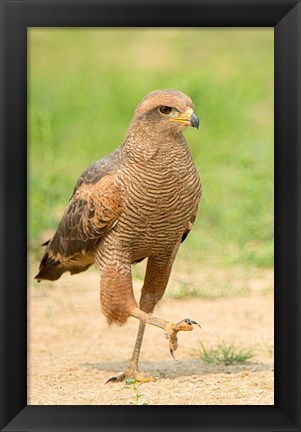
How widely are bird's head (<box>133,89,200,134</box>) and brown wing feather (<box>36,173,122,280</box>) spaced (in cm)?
42

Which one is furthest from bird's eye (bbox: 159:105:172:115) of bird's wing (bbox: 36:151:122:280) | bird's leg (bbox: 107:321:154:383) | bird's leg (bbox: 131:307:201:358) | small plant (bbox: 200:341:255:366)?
small plant (bbox: 200:341:255:366)

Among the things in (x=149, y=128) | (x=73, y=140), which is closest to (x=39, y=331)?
(x=149, y=128)

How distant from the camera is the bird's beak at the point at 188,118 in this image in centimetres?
612

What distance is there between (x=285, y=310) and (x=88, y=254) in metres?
2.06

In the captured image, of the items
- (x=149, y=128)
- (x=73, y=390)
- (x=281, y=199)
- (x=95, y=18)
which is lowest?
(x=73, y=390)

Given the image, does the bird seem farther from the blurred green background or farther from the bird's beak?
the blurred green background

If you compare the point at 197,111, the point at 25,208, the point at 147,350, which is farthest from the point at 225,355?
the point at 197,111

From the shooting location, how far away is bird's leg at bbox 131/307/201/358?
616cm

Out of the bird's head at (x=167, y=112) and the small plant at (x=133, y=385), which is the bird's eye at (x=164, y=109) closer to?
the bird's head at (x=167, y=112)

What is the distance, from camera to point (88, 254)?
22.5 feet

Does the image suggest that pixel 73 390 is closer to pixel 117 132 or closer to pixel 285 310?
pixel 285 310

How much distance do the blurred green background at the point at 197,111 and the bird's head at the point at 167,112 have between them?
10.8ft

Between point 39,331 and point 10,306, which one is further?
point 39,331

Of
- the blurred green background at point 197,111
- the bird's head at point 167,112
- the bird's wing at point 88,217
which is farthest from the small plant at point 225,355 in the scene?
the blurred green background at point 197,111
